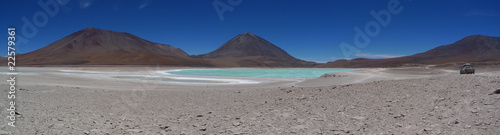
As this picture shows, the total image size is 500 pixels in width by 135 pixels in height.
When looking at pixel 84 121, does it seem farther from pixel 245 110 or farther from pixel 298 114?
pixel 298 114

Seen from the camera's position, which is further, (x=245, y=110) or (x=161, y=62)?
(x=161, y=62)

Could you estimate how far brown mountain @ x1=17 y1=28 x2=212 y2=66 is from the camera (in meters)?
115

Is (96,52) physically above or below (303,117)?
above

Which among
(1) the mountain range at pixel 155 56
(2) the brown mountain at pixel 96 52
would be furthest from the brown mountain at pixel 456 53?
(2) the brown mountain at pixel 96 52

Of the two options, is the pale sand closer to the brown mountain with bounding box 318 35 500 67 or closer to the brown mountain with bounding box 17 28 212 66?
the brown mountain with bounding box 17 28 212 66

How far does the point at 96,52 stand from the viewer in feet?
489

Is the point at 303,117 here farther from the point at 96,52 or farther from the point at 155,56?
the point at 96,52

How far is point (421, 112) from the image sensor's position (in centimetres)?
478

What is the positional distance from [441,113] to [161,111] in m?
5.57

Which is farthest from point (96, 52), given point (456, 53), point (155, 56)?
point (456, 53)

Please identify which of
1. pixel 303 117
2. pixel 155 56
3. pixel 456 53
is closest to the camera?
pixel 303 117

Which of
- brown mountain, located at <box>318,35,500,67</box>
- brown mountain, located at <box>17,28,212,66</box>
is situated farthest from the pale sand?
brown mountain, located at <box>318,35,500,67</box>

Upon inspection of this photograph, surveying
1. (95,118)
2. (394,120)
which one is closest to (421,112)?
(394,120)

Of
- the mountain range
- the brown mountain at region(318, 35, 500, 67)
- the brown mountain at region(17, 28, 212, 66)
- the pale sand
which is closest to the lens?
the pale sand
